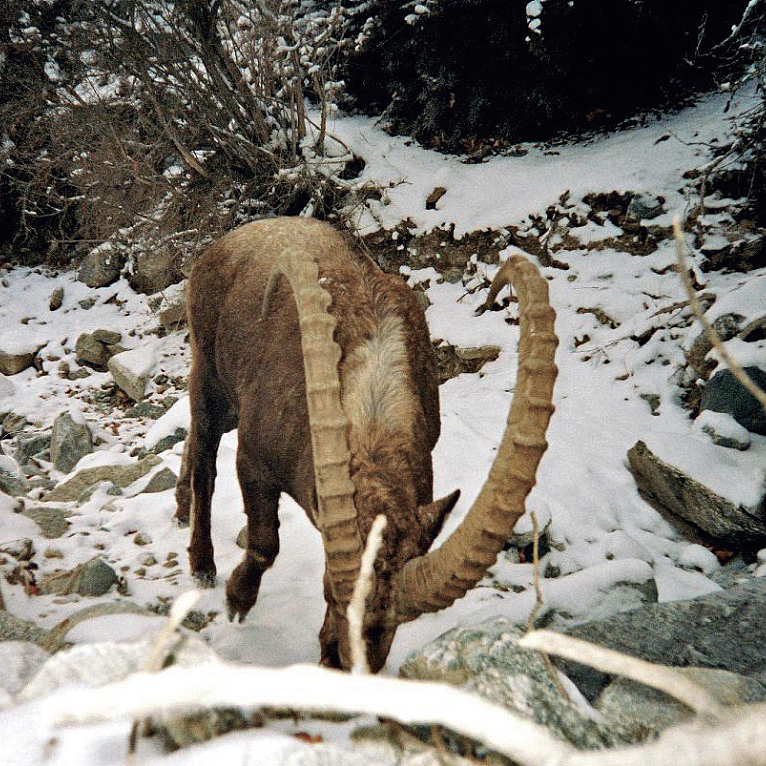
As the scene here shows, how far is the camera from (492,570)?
3539 millimetres

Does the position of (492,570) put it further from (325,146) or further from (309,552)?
(325,146)

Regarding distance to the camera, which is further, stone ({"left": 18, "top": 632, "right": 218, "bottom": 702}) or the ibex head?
the ibex head

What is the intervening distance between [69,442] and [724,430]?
6.25 metres

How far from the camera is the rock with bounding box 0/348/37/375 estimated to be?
328 inches

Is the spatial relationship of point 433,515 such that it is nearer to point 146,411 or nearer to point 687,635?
point 687,635

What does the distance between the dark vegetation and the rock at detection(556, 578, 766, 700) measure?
585 cm

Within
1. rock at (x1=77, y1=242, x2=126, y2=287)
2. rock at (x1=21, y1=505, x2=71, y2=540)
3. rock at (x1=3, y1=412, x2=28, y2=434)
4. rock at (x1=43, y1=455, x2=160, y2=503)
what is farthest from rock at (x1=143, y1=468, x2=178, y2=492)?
rock at (x1=77, y1=242, x2=126, y2=287)

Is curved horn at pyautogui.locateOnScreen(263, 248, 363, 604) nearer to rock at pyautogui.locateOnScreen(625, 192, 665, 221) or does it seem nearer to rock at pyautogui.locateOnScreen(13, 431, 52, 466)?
rock at pyautogui.locateOnScreen(13, 431, 52, 466)

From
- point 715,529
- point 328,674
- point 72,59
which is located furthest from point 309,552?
point 72,59

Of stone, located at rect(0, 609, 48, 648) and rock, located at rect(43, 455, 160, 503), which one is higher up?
stone, located at rect(0, 609, 48, 648)

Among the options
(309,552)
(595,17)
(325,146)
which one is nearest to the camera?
(309,552)

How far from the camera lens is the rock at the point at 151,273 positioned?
9.17 meters

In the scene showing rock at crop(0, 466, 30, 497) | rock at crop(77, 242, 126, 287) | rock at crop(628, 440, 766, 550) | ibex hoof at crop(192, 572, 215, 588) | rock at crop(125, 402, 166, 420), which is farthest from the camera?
rock at crop(77, 242, 126, 287)

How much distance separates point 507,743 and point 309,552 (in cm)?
361
